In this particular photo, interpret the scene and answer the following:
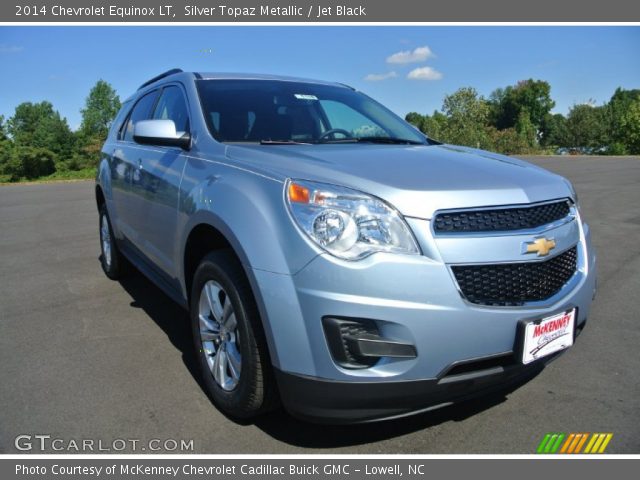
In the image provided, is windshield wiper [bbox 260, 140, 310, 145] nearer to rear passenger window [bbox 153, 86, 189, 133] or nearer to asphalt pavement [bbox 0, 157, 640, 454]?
rear passenger window [bbox 153, 86, 189, 133]

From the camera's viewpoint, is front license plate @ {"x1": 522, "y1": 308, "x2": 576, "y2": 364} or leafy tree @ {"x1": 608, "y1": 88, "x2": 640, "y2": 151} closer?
front license plate @ {"x1": 522, "y1": 308, "x2": 576, "y2": 364}

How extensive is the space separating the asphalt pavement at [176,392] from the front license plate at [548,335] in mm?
469

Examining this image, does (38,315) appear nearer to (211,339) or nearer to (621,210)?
(211,339)

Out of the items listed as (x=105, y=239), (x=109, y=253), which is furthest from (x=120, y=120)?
(x=109, y=253)

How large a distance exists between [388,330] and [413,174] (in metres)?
0.73

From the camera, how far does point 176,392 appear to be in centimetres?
299

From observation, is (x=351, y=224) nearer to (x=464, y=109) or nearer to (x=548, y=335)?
(x=548, y=335)

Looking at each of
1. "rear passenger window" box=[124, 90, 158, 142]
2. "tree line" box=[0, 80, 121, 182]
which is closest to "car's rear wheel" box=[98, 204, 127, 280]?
"rear passenger window" box=[124, 90, 158, 142]

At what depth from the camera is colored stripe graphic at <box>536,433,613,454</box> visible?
7.93ft

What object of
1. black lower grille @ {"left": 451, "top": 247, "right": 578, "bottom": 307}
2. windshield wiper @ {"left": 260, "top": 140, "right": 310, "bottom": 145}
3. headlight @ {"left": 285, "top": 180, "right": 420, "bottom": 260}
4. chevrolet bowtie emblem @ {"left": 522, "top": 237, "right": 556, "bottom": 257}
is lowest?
black lower grille @ {"left": 451, "top": 247, "right": 578, "bottom": 307}

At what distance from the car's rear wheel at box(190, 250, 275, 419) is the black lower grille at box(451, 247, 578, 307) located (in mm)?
909

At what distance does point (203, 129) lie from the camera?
122 inches

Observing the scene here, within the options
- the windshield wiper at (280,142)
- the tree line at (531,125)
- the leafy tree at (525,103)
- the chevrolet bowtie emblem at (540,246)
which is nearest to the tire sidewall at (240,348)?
the windshield wiper at (280,142)
